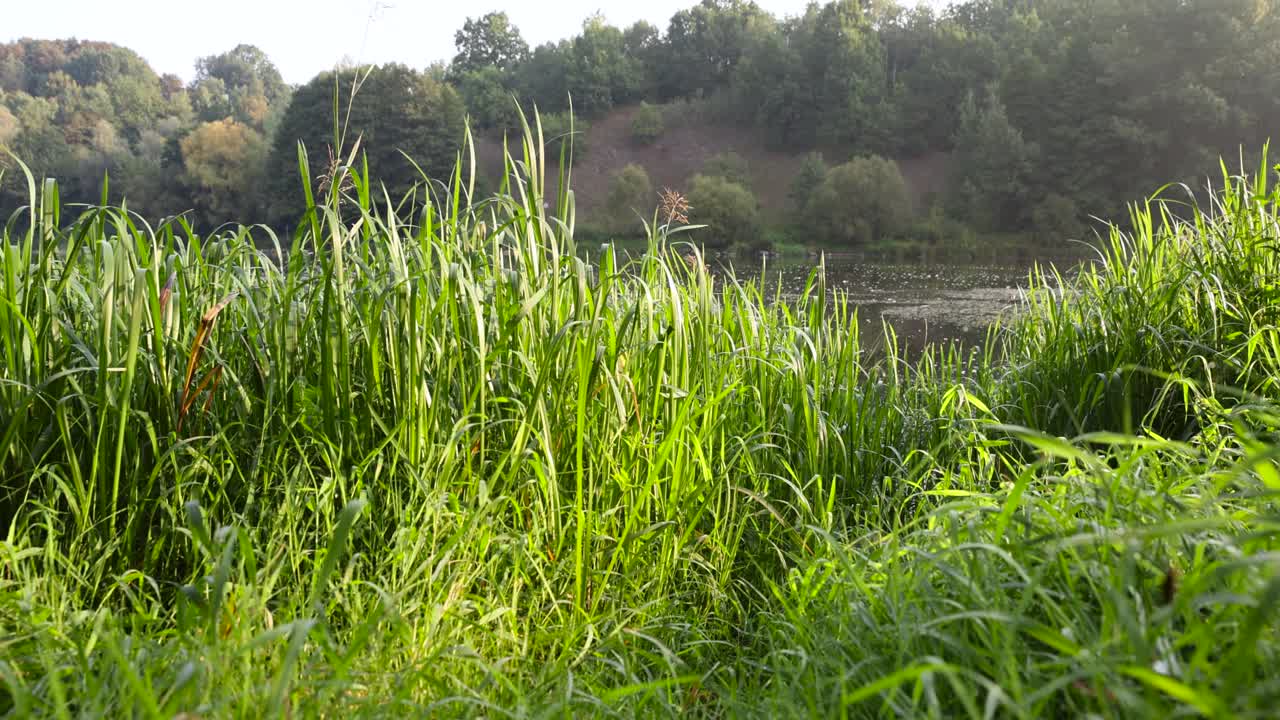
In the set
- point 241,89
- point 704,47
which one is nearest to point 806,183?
point 704,47

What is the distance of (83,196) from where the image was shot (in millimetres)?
33031

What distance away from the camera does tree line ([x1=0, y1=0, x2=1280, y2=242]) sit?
25500 mm

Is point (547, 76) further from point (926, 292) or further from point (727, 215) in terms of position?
point (926, 292)

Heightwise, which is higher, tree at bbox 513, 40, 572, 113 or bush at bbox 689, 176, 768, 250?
tree at bbox 513, 40, 572, 113

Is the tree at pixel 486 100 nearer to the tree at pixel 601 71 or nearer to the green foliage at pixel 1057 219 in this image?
the tree at pixel 601 71

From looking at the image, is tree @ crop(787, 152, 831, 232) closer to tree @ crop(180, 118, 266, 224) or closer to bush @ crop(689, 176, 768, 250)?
bush @ crop(689, 176, 768, 250)

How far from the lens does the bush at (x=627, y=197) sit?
26.2 m

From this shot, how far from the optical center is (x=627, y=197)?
1048 inches

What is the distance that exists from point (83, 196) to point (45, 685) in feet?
130

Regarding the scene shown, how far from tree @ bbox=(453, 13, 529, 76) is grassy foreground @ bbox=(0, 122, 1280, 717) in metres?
55.1

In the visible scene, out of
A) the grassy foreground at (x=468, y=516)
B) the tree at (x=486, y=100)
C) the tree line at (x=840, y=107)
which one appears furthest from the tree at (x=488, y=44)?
the grassy foreground at (x=468, y=516)

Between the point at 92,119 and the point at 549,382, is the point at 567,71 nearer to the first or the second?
the point at 92,119

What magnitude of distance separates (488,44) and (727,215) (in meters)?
34.8

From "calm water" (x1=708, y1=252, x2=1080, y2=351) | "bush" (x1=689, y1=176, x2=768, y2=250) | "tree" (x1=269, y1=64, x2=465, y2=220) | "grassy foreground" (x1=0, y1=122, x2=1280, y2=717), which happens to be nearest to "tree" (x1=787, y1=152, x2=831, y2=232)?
"bush" (x1=689, y1=176, x2=768, y2=250)
